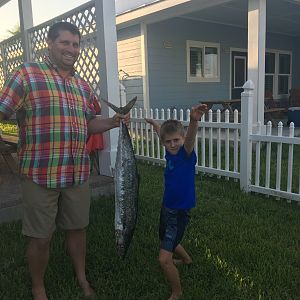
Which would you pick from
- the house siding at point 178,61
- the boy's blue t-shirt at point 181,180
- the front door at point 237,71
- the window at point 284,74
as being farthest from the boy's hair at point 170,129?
the window at point 284,74

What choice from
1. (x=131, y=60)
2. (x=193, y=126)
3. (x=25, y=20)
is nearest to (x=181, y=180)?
(x=193, y=126)

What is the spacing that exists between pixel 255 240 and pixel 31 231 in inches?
82.1

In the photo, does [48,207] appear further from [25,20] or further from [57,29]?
[25,20]

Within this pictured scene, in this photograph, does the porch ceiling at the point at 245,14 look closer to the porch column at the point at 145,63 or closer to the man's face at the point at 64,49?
the porch column at the point at 145,63

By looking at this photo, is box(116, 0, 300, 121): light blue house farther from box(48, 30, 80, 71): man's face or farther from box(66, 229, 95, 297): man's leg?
box(66, 229, 95, 297): man's leg

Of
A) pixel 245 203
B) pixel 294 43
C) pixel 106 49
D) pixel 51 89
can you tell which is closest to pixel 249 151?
pixel 245 203

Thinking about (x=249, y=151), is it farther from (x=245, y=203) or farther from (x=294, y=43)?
(x=294, y=43)

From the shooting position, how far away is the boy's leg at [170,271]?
7.88 feet

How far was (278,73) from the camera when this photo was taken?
13.8 meters

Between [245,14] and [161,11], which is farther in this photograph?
[245,14]

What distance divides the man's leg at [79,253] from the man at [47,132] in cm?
25

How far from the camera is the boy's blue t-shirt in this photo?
2488 millimetres

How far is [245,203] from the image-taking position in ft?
14.6

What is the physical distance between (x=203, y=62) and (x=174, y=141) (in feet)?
30.8
